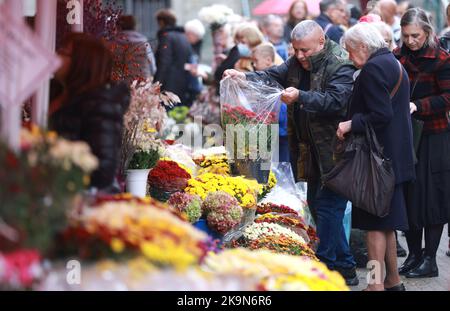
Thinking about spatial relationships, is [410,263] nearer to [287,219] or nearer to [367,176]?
[287,219]

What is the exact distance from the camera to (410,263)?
741 cm

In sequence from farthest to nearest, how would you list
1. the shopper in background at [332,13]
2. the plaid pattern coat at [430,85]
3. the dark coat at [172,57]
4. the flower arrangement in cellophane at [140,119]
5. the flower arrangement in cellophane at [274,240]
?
the dark coat at [172,57] < the shopper in background at [332,13] < the plaid pattern coat at [430,85] < the flower arrangement in cellophane at [274,240] < the flower arrangement in cellophane at [140,119]

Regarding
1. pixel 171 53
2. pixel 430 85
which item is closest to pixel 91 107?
pixel 430 85

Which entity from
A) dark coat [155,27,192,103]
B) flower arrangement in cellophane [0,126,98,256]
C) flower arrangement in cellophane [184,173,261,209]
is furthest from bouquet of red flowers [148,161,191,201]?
dark coat [155,27,192,103]

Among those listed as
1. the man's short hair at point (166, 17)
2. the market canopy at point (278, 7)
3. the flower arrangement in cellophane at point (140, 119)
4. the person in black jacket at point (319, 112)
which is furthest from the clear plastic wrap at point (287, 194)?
the market canopy at point (278, 7)

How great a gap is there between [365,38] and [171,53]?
655 centimetres

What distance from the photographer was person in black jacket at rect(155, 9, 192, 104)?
1228cm

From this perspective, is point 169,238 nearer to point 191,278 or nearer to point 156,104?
point 191,278

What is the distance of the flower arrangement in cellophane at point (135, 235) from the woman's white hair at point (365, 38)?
106 inches

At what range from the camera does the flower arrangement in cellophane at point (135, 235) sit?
11.5 ft

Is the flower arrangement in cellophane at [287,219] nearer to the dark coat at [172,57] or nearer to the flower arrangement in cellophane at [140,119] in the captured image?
the flower arrangement in cellophane at [140,119]

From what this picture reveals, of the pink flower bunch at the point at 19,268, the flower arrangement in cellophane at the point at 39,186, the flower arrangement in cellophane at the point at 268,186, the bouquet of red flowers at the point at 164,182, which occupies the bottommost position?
the flower arrangement in cellophane at the point at 268,186

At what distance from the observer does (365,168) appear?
19.7 ft

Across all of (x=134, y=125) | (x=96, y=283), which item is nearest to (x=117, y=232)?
(x=96, y=283)
